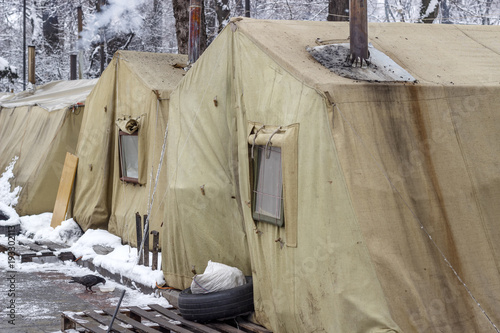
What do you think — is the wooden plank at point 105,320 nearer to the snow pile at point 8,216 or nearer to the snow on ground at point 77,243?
the snow on ground at point 77,243

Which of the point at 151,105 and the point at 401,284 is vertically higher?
the point at 151,105

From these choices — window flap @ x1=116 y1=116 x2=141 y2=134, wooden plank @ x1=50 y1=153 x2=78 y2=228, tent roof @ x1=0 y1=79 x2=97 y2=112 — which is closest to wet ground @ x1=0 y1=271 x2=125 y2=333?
window flap @ x1=116 y1=116 x2=141 y2=134

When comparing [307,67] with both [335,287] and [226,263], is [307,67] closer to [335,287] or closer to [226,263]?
[335,287]

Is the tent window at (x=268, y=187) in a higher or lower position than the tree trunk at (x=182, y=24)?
lower

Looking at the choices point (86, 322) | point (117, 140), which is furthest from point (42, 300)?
point (117, 140)

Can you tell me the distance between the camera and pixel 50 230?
11.7 m

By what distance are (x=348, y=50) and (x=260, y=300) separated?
91.5 inches

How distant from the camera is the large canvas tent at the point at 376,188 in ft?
16.0

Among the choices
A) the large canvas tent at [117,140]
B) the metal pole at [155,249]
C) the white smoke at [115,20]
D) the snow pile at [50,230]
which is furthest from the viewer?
the white smoke at [115,20]

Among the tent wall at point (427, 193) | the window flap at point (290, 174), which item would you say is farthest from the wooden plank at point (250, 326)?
the tent wall at point (427, 193)

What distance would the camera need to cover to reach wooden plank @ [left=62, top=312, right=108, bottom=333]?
617 centimetres

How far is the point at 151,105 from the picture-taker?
30.9 feet

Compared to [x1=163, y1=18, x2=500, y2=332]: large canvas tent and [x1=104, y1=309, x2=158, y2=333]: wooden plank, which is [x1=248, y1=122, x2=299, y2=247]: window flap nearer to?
[x1=163, y1=18, x2=500, y2=332]: large canvas tent

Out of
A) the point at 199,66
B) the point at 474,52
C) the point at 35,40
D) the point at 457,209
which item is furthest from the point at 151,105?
the point at 35,40
